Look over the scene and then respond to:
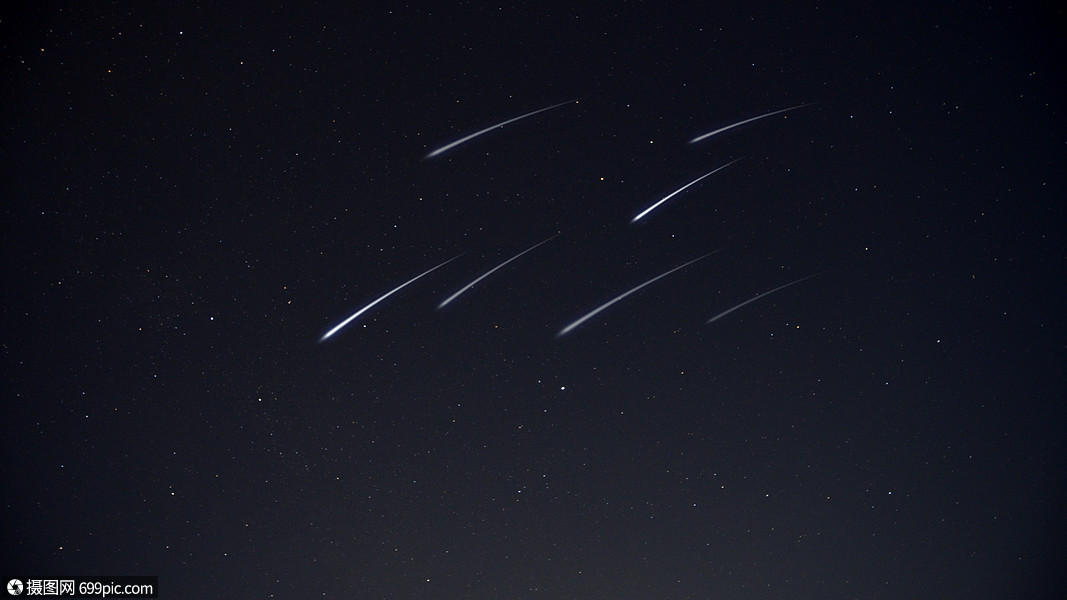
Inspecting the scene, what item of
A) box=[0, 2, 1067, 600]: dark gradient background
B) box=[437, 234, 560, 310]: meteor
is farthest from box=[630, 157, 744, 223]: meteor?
box=[437, 234, 560, 310]: meteor

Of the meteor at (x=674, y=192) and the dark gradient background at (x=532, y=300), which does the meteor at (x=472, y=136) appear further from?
the meteor at (x=674, y=192)

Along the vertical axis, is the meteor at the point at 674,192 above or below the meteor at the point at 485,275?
above

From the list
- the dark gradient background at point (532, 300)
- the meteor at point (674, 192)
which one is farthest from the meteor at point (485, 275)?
the meteor at point (674, 192)

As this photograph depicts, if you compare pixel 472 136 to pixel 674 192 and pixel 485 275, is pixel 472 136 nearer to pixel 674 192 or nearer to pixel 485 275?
pixel 485 275

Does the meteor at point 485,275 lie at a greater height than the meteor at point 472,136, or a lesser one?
lesser

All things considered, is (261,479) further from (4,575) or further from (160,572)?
(4,575)

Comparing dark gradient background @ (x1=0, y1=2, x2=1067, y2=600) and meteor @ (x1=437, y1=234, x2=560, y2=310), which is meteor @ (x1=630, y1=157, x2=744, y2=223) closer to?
dark gradient background @ (x1=0, y1=2, x2=1067, y2=600)

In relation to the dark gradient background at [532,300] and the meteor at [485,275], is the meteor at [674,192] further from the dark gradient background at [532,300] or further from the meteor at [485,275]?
the meteor at [485,275]

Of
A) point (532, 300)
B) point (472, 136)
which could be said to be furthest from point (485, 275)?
point (472, 136)

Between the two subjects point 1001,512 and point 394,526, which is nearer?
point 394,526

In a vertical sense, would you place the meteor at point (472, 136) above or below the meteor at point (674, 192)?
above

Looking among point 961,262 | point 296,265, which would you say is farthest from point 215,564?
point 961,262
